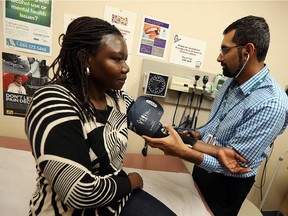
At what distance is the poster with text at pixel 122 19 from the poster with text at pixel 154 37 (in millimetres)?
79

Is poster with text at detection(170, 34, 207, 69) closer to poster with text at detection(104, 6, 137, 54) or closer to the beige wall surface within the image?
the beige wall surface

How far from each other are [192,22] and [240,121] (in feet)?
2.73

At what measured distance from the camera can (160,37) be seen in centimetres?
144

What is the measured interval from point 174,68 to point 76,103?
3.24ft

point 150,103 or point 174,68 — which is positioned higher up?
point 174,68

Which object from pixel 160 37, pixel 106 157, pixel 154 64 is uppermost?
pixel 160 37

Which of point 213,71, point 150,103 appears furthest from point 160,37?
point 150,103

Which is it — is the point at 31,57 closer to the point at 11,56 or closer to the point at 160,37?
→ the point at 11,56

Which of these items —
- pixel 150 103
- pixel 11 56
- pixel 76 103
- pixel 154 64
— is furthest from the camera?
pixel 154 64

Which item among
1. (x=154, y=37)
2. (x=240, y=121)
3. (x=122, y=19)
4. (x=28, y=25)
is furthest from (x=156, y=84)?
(x=28, y=25)

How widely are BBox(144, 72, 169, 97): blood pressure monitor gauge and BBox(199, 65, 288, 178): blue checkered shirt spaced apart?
0.48m

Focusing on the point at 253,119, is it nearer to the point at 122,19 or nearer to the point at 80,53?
the point at 80,53

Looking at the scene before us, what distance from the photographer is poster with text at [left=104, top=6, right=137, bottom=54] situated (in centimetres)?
135

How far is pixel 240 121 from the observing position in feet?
3.44
